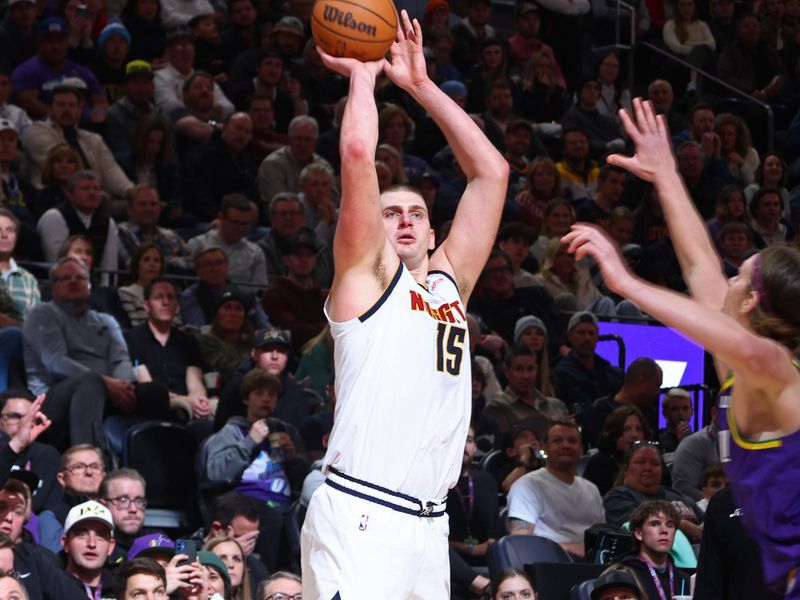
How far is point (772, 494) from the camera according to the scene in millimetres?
4676

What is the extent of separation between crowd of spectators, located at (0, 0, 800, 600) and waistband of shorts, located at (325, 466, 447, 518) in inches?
73.4

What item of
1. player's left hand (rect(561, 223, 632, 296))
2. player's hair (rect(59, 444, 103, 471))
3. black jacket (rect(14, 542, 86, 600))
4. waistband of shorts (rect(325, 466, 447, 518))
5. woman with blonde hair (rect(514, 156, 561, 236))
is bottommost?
black jacket (rect(14, 542, 86, 600))

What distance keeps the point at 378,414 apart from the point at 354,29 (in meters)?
1.51

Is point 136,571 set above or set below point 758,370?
below

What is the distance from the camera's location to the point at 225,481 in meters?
9.96

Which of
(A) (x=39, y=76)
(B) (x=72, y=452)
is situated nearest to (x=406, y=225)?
(B) (x=72, y=452)

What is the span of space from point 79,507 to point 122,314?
3.28m

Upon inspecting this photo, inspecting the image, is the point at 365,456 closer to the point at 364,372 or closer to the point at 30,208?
the point at 364,372

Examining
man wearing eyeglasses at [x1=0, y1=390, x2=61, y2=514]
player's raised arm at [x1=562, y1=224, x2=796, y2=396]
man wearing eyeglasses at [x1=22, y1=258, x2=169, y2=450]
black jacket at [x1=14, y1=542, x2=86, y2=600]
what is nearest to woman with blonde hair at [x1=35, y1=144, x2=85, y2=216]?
man wearing eyeglasses at [x1=22, y1=258, x2=169, y2=450]

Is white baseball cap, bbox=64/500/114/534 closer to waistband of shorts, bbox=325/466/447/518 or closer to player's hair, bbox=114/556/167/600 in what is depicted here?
player's hair, bbox=114/556/167/600

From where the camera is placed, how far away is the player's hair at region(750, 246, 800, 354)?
15.1ft

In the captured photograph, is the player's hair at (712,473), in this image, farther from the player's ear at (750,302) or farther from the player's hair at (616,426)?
the player's ear at (750,302)

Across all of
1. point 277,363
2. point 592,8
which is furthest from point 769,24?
point 277,363

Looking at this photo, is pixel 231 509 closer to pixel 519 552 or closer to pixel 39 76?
pixel 519 552
